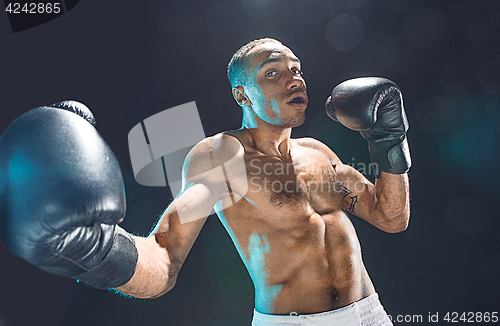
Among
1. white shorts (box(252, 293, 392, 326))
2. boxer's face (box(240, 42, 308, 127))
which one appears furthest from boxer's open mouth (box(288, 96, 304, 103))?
white shorts (box(252, 293, 392, 326))

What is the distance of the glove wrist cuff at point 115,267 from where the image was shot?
697 mm

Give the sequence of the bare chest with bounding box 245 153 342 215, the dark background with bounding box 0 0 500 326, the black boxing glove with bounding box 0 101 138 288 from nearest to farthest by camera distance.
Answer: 1. the black boxing glove with bounding box 0 101 138 288
2. the bare chest with bounding box 245 153 342 215
3. the dark background with bounding box 0 0 500 326

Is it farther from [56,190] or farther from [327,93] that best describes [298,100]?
[327,93]

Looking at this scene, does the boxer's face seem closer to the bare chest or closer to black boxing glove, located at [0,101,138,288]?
the bare chest

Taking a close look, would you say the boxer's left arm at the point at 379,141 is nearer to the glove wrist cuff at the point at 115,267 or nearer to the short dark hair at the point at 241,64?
the short dark hair at the point at 241,64

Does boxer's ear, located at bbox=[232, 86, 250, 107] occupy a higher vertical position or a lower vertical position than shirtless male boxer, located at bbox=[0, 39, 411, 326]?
higher

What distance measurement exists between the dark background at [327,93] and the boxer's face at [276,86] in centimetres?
84

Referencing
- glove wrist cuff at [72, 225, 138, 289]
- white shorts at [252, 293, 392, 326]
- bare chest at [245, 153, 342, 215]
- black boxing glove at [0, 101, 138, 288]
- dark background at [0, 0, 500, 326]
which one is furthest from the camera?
dark background at [0, 0, 500, 326]

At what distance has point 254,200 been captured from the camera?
117cm

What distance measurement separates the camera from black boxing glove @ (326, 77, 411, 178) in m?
1.15

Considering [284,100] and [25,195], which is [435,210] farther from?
[25,195]

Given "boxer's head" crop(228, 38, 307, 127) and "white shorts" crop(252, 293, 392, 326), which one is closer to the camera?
"white shorts" crop(252, 293, 392, 326)

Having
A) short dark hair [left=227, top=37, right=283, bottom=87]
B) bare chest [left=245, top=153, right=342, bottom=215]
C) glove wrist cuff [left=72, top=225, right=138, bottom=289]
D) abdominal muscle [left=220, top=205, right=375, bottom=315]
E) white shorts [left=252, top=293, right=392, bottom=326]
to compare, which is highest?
short dark hair [left=227, top=37, right=283, bottom=87]

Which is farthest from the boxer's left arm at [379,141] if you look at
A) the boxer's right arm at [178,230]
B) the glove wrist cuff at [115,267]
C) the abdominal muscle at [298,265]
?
the glove wrist cuff at [115,267]
